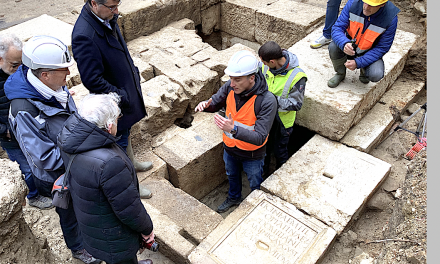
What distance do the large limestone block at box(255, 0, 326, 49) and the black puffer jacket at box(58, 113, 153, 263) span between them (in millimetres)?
4515

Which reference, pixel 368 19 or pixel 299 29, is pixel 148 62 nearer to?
pixel 299 29

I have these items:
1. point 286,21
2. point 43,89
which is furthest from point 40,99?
point 286,21

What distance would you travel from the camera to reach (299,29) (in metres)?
5.92

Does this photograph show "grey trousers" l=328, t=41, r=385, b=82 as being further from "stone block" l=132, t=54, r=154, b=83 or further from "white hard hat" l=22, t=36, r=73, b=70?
"white hard hat" l=22, t=36, r=73, b=70

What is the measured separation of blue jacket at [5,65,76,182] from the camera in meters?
2.48

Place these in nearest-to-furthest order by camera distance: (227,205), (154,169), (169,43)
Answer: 1. (154,169)
2. (227,205)
3. (169,43)

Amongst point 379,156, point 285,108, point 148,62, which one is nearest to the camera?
point 285,108

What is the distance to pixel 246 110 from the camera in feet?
10.8

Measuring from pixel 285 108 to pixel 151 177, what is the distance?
170cm

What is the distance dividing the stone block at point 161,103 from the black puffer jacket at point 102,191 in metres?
2.03

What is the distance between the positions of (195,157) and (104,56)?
1731 mm

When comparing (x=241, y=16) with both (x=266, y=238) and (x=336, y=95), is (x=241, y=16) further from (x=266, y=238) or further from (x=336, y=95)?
(x=266, y=238)

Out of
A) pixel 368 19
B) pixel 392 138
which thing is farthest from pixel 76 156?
pixel 392 138

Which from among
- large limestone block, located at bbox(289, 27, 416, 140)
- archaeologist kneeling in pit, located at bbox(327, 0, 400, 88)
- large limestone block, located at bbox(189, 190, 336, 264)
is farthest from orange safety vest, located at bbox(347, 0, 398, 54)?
large limestone block, located at bbox(189, 190, 336, 264)
